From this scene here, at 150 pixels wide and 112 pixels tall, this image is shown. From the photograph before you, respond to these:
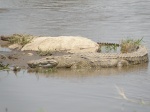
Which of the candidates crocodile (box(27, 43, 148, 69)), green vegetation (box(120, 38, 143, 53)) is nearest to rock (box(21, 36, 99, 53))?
green vegetation (box(120, 38, 143, 53))

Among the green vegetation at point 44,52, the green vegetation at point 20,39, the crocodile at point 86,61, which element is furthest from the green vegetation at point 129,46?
the green vegetation at point 20,39

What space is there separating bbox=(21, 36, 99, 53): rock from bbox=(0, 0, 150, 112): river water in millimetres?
1676

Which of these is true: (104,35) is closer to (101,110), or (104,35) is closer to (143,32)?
(143,32)

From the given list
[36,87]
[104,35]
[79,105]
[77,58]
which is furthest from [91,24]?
[79,105]

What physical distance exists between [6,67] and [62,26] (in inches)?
263

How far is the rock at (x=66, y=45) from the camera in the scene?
462 inches

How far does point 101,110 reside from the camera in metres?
6.75

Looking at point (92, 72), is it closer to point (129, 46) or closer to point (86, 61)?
point (86, 61)

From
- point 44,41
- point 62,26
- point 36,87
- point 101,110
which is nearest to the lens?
point 101,110

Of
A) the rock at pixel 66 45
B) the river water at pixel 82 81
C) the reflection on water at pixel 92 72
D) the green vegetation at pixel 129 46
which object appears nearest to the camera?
the river water at pixel 82 81

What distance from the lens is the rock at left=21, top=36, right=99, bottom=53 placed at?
11.7 metres

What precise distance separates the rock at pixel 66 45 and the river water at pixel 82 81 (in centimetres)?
168

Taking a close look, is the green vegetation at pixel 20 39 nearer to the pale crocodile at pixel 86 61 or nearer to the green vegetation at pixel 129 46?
the pale crocodile at pixel 86 61

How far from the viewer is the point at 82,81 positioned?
29.2ft
